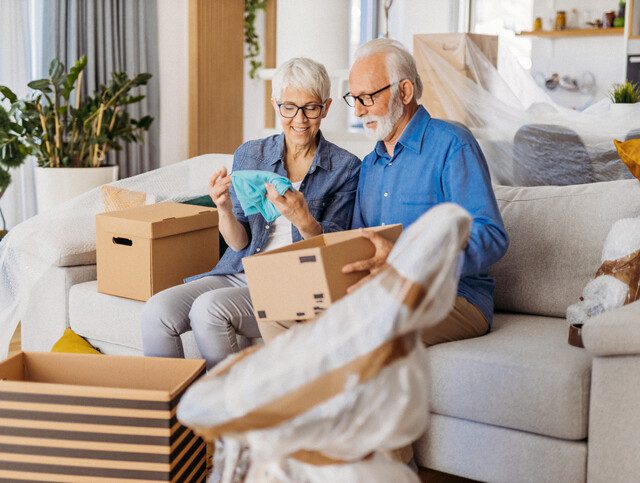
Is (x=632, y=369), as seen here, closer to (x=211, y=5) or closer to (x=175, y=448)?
(x=175, y=448)

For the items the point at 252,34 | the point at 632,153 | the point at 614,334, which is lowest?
the point at 614,334

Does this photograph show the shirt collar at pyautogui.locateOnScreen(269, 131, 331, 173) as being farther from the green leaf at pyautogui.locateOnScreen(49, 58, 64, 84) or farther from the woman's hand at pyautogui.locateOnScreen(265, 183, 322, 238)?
the green leaf at pyautogui.locateOnScreen(49, 58, 64, 84)

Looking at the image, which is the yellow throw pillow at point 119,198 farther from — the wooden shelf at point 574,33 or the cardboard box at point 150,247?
the wooden shelf at point 574,33

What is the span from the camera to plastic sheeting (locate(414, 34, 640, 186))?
311cm

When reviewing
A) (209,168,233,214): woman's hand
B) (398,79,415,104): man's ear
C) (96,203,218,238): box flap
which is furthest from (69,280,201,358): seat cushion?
(398,79,415,104): man's ear

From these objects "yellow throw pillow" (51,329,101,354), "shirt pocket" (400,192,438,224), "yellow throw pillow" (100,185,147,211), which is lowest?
"yellow throw pillow" (51,329,101,354)

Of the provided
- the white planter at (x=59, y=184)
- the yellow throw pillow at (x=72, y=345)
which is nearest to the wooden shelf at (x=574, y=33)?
the white planter at (x=59, y=184)

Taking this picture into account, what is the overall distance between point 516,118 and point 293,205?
164cm

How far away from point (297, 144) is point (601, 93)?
510 centimetres

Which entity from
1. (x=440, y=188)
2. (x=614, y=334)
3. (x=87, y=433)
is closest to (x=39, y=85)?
(x=440, y=188)

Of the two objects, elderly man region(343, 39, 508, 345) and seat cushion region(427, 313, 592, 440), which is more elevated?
elderly man region(343, 39, 508, 345)

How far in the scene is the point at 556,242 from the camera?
7.68ft

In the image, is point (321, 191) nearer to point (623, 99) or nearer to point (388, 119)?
point (388, 119)

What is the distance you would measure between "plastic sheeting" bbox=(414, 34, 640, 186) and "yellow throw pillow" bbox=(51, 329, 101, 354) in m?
1.72
